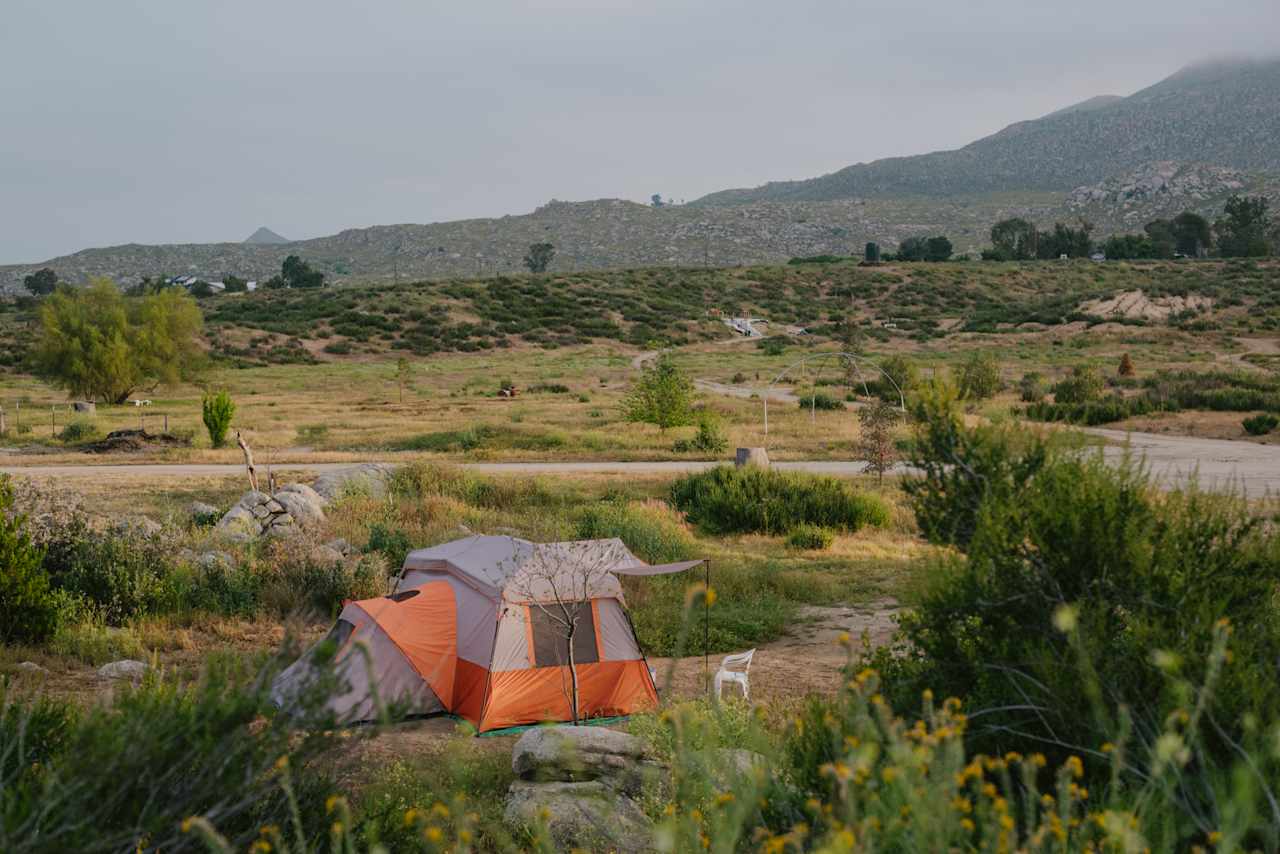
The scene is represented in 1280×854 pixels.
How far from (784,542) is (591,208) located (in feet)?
507

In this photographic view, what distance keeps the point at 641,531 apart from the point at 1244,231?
102 meters

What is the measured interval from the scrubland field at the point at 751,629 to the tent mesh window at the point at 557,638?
1.02 meters

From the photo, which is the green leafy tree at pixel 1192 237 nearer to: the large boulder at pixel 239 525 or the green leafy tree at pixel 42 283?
the large boulder at pixel 239 525

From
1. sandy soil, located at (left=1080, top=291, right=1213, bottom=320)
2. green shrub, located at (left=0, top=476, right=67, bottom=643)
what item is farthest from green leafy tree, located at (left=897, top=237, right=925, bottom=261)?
green shrub, located at (left=0, top=476, right=67, bottom=643)

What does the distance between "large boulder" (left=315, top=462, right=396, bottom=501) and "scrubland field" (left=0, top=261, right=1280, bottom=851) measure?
1.03 feet

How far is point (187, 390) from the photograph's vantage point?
4822 centimetres

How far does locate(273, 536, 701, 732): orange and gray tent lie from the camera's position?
33.5 ft

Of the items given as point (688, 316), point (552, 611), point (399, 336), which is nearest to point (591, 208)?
point (688, 316)

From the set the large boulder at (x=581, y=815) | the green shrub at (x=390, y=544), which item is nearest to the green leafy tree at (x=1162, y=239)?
the green shrub at (x=390, y=544)

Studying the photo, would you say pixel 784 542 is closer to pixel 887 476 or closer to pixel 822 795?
pixel 887 476

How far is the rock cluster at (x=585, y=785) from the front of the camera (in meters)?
6.90

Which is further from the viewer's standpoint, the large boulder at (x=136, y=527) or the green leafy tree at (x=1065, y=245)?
the green leafy tree at (x=1065, y=245)

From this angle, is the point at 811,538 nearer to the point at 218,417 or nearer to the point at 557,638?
the point at 557,638

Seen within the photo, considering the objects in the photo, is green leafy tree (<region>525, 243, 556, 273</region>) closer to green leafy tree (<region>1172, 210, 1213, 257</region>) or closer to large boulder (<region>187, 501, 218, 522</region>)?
green leafy tree (<region>1172, 210, 1213, 257</region>)
